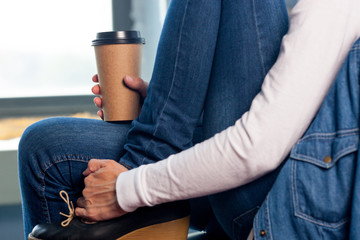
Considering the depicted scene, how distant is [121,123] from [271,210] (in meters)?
0.47

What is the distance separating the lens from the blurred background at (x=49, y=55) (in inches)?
83.0

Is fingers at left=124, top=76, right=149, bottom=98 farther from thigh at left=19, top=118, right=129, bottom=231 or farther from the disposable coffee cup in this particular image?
thigh at left=19, top=118, right=129, bottom=231

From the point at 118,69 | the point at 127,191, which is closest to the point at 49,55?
the point at 118,69

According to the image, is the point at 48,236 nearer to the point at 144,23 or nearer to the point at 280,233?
the point at 280,233

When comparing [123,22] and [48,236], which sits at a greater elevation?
[123,22]

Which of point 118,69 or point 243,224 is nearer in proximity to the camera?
point 243,224

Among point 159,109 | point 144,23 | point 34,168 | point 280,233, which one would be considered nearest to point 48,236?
point 34,168

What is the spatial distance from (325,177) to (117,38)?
1.68 ft

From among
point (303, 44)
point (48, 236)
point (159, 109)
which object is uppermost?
point (303, 44)

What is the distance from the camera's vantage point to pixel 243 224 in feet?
2.55

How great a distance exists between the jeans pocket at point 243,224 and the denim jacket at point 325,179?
0.11 metres

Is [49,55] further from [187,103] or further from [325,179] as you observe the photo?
[325,179]

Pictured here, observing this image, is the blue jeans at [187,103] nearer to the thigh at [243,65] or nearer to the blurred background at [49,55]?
the thigh at [243,65]

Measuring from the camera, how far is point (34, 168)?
0.90 metres
